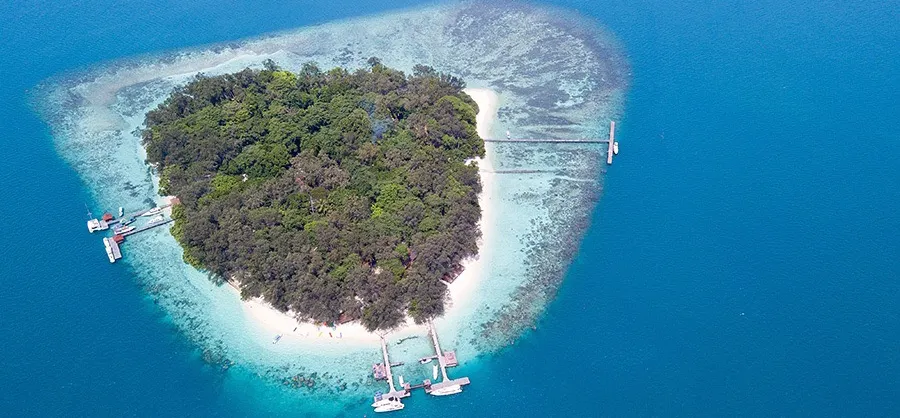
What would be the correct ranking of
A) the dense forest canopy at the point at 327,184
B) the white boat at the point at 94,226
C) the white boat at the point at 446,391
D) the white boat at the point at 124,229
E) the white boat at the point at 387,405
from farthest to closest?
1. the white boat at the point at 94,226
2. the white boat at the point at 124,229
3. the dense forest canopy at the point at 327,184
4. the white boat at the point at 446,391
5. the white boat at the point at 387,405

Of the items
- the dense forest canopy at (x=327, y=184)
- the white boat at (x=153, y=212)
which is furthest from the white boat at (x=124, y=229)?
the dense forest canopy at (x=327, y=184)

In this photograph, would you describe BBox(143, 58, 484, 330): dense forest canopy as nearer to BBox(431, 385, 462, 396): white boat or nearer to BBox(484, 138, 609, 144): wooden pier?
BBox(484, 138, 609, 144): wooden pier

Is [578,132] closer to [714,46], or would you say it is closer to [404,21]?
[714,46]

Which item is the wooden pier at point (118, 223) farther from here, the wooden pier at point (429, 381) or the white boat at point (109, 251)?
the wooden pier at point (429, 381)

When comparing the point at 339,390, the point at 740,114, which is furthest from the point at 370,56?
the point at 339,390

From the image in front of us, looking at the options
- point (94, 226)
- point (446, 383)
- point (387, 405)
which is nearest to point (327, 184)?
point (94, 226)

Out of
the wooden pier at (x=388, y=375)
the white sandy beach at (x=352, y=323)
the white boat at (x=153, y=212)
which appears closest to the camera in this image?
the wooden pier at (x=388, y=375)

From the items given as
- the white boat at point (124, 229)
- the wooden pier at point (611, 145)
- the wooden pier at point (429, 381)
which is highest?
the white boat at point (124, 229)
